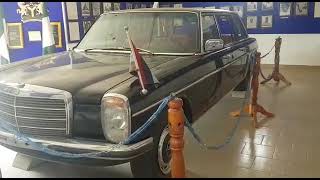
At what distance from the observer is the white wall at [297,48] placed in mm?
8273

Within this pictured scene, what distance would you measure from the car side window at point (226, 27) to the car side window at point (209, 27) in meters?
0.21

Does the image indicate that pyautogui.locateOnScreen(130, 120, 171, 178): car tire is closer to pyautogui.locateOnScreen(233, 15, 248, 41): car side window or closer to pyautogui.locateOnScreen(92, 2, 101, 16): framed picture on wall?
pyautogui.locateOnScreen(233, 15, 248, 41): car side window

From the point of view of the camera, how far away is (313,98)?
5.60 m

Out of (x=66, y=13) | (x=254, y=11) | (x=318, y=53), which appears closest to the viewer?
(x=66, y=13)

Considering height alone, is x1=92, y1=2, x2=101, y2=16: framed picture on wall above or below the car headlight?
above

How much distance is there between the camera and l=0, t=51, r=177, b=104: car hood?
246 cm


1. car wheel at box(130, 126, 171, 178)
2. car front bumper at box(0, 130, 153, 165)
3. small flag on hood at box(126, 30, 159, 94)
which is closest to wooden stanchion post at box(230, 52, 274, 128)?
car wheel at box(130, 126, 171, 178)

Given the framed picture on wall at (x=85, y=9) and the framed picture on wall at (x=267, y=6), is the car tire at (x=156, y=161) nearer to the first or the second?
the framed picture on wall at (x=85, y=9)

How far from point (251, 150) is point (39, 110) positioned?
2.20 meters

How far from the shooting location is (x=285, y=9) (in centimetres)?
851

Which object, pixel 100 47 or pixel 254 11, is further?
pixel 254 11

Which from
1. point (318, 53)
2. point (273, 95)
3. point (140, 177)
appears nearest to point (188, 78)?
point (140, 177)

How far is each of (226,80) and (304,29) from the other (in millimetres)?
5218

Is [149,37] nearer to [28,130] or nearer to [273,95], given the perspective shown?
[28,130]
